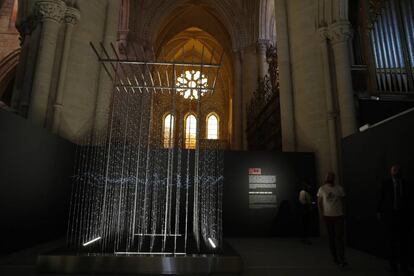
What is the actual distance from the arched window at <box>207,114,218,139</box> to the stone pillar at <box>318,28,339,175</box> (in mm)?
20356

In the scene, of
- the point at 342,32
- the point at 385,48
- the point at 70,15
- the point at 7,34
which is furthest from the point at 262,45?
the point at 7,34

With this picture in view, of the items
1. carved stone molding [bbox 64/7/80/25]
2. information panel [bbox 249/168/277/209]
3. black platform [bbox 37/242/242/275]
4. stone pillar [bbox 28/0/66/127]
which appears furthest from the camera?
carved stone molding [bbox 64/7/80/25]

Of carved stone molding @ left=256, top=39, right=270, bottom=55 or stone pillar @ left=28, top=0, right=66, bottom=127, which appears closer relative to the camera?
stone pillar @ left=28, top=0, right=66, bottom=127

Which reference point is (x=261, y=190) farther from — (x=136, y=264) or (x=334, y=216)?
(x=136, y=264)

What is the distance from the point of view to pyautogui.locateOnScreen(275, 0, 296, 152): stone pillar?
8.82m

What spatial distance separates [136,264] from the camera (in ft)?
12.3

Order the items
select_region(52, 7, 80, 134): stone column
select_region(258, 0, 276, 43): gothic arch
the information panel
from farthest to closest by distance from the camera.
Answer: select_region(258, 0, 276, 43): gothic arch < select_region(52, 7, 80, 134): stone column < the information panel

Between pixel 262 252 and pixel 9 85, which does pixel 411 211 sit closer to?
pixel 262 252

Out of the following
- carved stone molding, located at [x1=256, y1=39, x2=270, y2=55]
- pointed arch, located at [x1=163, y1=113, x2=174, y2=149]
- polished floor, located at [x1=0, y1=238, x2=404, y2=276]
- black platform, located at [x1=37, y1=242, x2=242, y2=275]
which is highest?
carved stone molding, located at [x1=256, y1=39, x2=270, y2=55]

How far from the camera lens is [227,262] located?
3.74 meters

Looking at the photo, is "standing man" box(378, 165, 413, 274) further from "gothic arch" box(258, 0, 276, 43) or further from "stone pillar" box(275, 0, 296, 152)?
"gothic arch" box(258, 0, 276, 43)

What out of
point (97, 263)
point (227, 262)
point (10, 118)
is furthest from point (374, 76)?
point (10, 118)

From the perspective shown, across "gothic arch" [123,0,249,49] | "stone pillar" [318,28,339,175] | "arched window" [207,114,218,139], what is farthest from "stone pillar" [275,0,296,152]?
"arched window" [207,114,218,139]

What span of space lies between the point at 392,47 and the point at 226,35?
1519 centimetres
